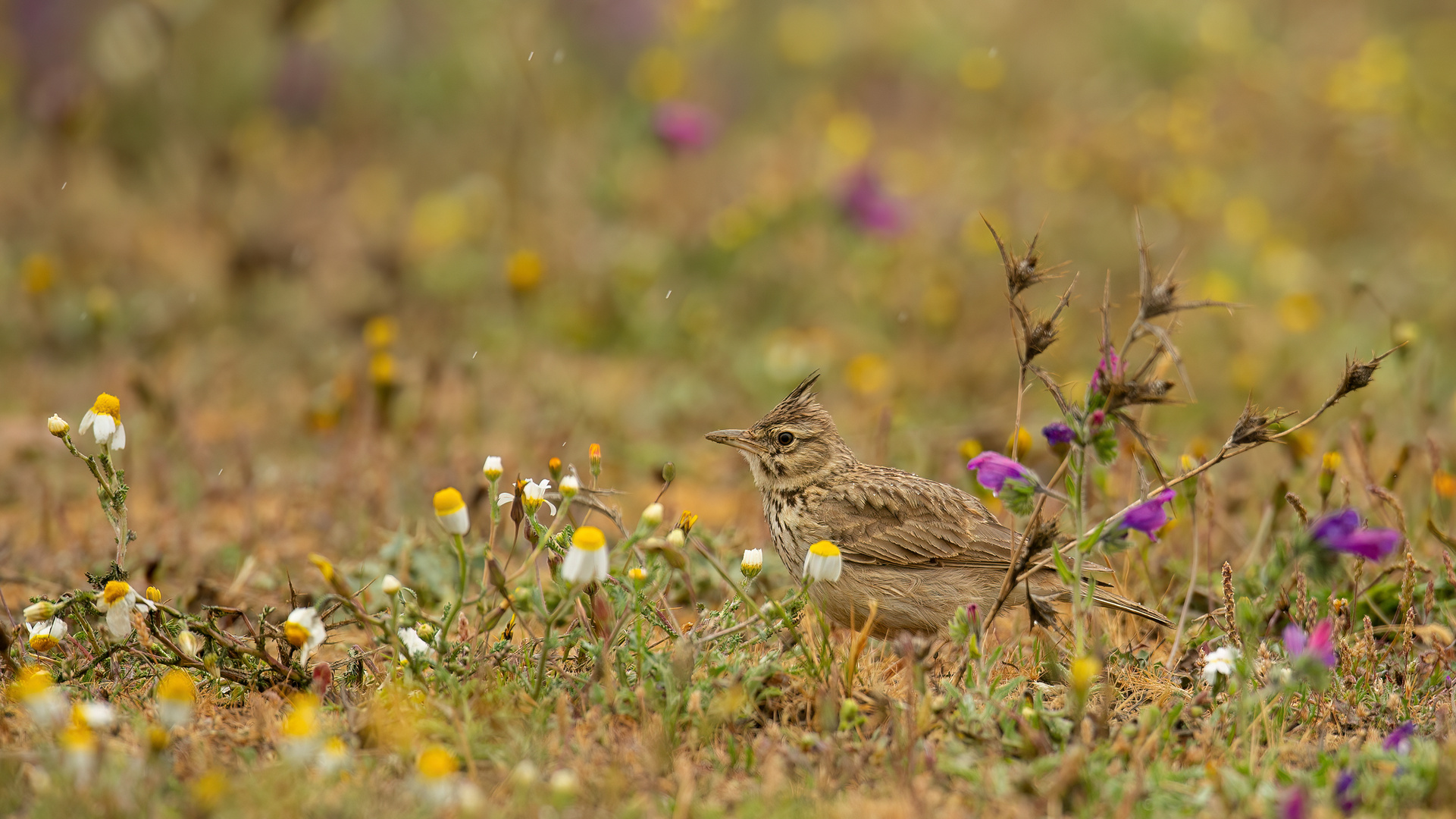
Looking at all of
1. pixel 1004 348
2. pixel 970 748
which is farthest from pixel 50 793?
pixel 1004 348

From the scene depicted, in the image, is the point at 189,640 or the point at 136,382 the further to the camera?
the point at 136,382

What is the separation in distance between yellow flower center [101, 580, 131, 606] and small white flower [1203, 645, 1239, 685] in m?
2.75

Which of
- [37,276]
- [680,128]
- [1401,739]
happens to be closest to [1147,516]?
[1401,739]

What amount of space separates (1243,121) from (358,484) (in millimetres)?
8384

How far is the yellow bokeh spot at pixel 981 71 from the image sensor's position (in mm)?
10266

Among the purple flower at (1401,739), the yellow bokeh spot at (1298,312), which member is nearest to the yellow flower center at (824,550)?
the purple flower at (1401,739)

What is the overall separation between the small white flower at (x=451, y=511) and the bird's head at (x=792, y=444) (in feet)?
5.58

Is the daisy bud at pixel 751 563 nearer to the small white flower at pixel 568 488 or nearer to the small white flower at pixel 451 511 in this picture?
the small white flower at pixel 568 488

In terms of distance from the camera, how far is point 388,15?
12.4m

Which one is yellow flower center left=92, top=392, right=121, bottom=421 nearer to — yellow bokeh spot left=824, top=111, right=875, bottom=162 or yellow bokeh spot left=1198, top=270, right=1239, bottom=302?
yellow bokeh spot left=1198, top=270, right=1239, bottom=302

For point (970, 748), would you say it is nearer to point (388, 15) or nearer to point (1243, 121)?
point (1243, 121)

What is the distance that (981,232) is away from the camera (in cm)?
836

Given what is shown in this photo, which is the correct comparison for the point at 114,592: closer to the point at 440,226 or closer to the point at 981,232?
the point at 440,226

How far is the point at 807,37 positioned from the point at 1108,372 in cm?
1005
